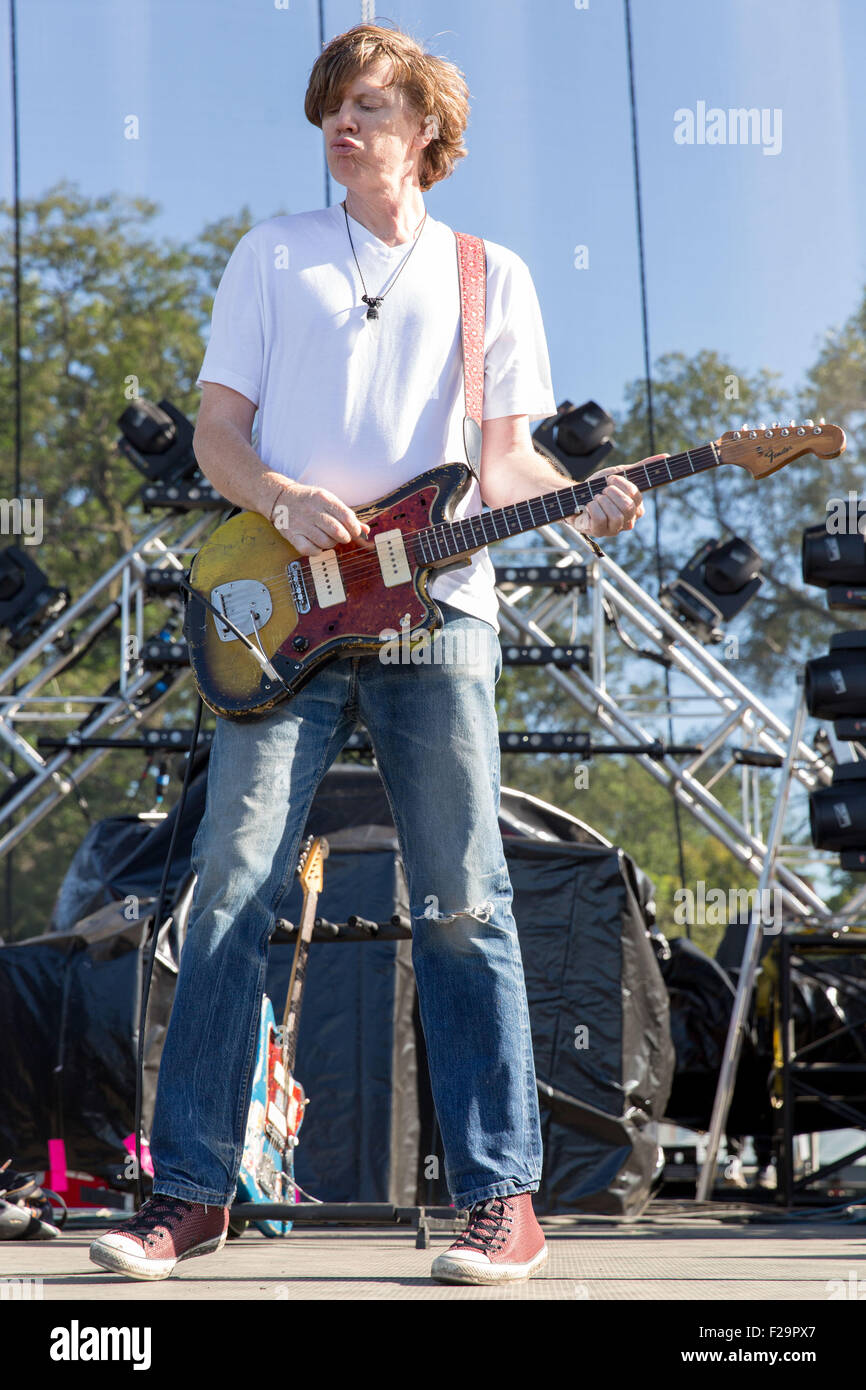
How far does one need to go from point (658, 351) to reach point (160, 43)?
11.5 ft

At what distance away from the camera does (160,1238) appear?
166cm

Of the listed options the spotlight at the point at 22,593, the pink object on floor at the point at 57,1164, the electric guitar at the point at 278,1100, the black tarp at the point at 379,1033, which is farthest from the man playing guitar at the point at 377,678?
the spotlight at the point at 22,593

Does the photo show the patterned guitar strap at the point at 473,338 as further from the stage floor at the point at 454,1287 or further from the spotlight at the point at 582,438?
the spotlight at the point at 582,438

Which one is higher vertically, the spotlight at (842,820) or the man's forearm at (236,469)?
the man's forearm at (236,469)

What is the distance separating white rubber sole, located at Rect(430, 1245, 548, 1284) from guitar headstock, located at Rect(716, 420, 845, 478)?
3.92 ft

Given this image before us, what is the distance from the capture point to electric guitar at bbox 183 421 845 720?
1941 millimetres

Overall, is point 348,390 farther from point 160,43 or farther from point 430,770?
point 160,43

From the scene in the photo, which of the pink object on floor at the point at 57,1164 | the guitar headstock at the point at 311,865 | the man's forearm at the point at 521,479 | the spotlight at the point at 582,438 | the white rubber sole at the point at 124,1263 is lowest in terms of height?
the pink object on floor at the point at 57,1164

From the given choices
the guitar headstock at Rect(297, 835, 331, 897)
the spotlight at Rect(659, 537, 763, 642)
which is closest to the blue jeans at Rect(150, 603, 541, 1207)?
the guitar headstock at Rect(297, 835, 331, 897)

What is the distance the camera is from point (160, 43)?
27.4 ft

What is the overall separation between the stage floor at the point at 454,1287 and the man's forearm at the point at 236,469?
1003mm

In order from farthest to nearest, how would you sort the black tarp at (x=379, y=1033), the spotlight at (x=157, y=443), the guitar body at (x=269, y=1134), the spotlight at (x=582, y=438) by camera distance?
the spotlight at (x=157, y=443)
the spotlight at (x=582, y=438)
the black tarp at (x=379, y=1033)
the guitar body at (x=269, y=1134)

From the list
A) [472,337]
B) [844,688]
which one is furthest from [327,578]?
[844,688]

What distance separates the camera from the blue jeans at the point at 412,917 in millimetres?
1790
